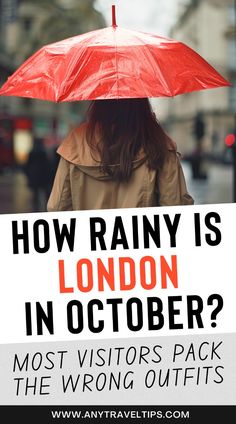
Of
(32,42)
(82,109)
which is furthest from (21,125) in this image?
(82,109)

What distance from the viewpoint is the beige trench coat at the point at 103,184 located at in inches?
164

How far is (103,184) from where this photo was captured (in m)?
4.21

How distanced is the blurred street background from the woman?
3.08 ft

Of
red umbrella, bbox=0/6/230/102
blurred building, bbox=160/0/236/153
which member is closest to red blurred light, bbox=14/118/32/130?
blurred building, bbox=160/0/236/153

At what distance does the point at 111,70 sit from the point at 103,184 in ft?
1.76

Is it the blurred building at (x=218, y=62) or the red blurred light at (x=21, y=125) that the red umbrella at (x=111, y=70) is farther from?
the blurred building at (x=218, y=62)

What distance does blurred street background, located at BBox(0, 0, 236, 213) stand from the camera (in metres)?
20.5

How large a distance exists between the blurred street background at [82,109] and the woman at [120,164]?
0.94m

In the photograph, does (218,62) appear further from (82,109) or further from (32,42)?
(32,42)

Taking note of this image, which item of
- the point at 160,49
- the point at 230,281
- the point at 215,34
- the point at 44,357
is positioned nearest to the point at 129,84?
A: the point at 160,49

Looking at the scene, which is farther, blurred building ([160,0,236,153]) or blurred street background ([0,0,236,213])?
blurred building ([160,0,236,153])

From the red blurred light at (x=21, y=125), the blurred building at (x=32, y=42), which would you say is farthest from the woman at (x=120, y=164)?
the red blurred light at (x=21, y=125)

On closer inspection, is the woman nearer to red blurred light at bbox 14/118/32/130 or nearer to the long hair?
the long hair

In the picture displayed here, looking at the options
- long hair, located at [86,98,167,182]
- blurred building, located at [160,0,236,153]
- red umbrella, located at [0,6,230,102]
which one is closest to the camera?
long hair, located at [86,98,167,182]
